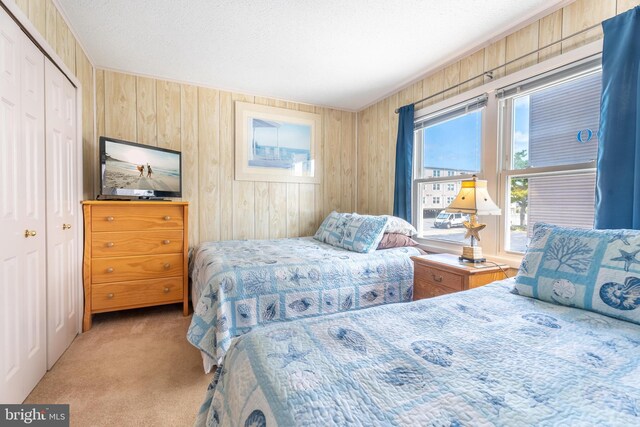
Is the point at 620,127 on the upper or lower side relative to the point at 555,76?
lower

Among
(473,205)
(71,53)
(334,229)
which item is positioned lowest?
(334,229)

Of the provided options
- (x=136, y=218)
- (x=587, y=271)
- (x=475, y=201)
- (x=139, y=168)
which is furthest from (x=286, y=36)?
(x=587, y=271)

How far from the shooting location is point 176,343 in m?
2.24

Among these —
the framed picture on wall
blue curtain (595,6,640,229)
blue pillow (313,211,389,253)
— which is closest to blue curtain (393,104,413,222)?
blue pillow (313,211,389,253)

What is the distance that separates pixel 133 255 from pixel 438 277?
2562 mm

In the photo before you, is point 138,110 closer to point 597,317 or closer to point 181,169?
point 181,169

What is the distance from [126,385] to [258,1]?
8.26 ft

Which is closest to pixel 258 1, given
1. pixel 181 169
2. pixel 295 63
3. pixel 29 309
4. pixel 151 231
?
pixel 295 63

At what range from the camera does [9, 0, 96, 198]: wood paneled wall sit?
1.69 metres

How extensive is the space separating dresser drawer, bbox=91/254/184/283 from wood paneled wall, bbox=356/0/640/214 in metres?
2.36

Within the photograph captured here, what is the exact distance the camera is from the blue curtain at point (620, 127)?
1511mm

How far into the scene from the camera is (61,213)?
2010 millimetres

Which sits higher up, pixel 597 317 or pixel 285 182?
pixel 285 182

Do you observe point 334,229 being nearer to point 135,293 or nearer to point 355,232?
point 355,232
